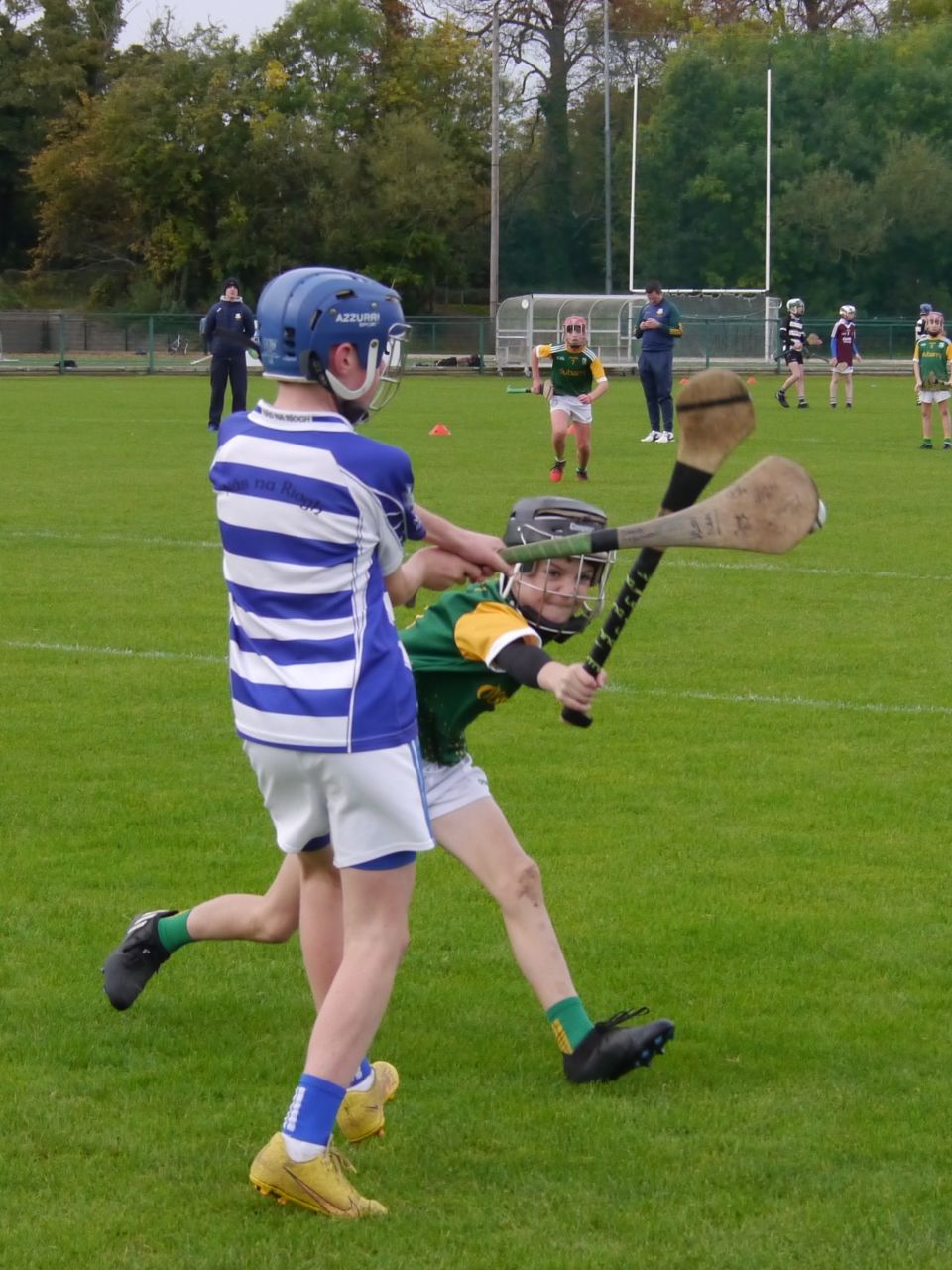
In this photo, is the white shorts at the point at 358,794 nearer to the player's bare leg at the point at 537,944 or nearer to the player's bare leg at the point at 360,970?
the player's bare leg at the point at 360,970

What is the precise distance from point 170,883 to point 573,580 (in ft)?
7.80

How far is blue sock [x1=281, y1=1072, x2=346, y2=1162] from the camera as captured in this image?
154 inches

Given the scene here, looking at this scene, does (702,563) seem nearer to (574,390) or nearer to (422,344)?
(574,390)

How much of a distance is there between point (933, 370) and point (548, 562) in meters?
→ 20.6

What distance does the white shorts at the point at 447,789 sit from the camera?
4.66 m

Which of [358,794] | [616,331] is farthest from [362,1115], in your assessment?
[616,331]

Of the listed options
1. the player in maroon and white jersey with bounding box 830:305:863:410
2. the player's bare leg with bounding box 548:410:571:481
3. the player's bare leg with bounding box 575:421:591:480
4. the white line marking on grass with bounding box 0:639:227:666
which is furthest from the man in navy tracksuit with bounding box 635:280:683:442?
the white line marking on grass with bounding box 0:639:227:666

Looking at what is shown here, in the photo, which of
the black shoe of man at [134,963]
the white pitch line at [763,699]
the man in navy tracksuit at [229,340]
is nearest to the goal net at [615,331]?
the man in navy tracksuit at [229,340]

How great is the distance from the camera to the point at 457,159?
6812 centimetres

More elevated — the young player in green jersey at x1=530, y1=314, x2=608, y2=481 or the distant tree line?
the distant tree line

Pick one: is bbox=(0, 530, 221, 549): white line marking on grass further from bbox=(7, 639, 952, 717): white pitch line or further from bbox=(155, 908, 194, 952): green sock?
bbox=(155, 908, 194, 952): green sock

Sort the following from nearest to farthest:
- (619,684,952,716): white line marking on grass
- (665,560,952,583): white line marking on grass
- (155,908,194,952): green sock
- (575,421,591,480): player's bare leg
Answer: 1. (155,908,194,952): green sock
2. (619,684,952,716): white line marking on grass
3. (665,560,952,583): white line marking on grass
4. (575,421,591,480): player's bare leg

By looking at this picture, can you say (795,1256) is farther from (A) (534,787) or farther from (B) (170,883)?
(A) (534,787)

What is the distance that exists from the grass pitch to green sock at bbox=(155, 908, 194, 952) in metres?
0.21
